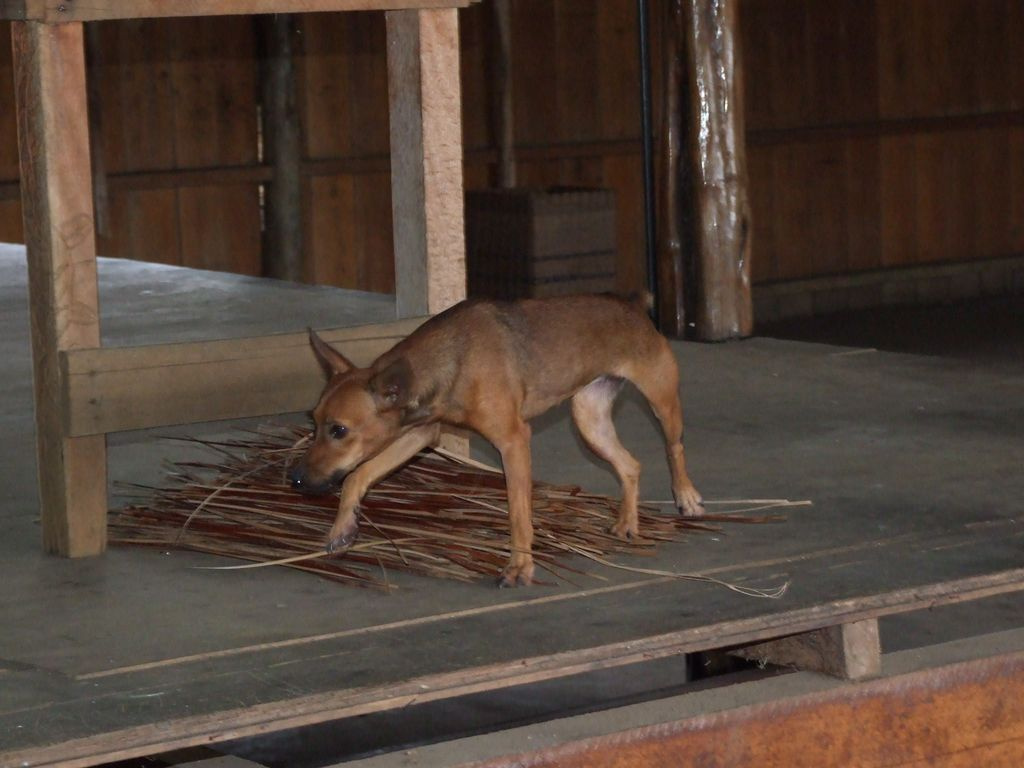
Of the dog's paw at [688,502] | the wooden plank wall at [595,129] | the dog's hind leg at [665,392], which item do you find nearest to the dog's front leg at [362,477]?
the dog's hind leg at [665,392]

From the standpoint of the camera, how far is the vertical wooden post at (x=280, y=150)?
12258 millimetres

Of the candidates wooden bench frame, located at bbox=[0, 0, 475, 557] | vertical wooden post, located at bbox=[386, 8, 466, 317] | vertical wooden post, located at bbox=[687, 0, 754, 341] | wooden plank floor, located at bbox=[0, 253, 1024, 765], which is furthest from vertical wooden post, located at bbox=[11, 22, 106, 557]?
vertical wooden post, located at bbox=[687, 0, 754, 341]

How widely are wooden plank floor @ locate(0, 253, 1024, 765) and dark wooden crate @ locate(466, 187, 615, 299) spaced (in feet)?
16.3

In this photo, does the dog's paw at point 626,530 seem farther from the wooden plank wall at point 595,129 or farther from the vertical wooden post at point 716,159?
the wooden plank wall at point 595,129

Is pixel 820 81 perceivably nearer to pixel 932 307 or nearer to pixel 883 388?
pixel 932 307

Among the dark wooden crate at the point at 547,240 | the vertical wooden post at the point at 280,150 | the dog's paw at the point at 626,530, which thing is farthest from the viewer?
the vertical wooden post at the point at 280,150

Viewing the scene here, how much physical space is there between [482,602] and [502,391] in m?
0.49

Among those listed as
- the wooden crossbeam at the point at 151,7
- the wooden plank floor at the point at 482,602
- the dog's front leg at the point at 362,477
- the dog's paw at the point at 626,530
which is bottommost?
the wooden plank floor at the point at 482,602

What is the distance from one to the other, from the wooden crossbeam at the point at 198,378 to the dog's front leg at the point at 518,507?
83 centimetres

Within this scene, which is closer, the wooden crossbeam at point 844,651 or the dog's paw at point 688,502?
the wooden crossbeam at point 844,651

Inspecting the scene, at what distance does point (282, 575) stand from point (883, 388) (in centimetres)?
300

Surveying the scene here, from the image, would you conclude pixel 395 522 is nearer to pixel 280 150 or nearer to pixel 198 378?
pixel 198 378

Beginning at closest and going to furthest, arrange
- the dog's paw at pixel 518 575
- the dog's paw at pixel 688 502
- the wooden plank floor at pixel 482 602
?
the wooden plank floor at pixel 482 602 → the dog's paw at pixel 518 575 → the dog's paw at pixel 688 502

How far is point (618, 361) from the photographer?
4.59m
